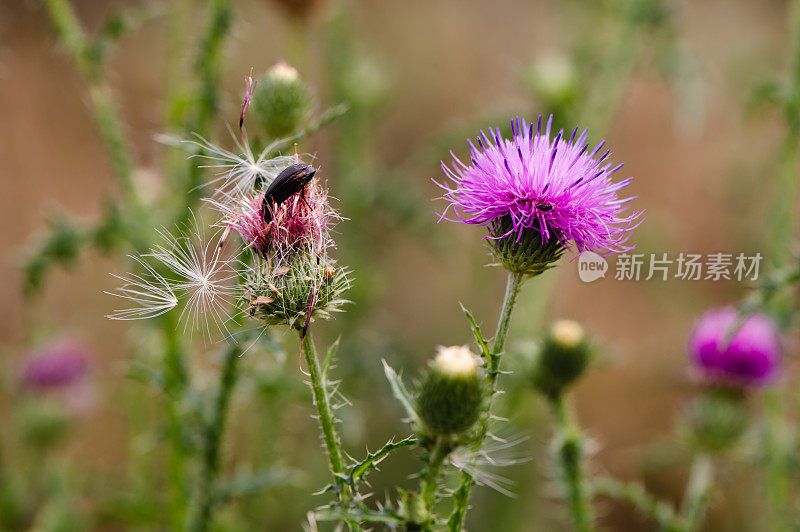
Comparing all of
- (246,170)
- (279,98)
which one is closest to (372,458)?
(246,170)

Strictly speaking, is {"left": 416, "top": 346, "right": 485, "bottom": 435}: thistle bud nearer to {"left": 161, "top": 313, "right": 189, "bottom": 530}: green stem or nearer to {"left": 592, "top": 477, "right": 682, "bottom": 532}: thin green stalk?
{"left": 592, "top": 477, "right": 682, "bottom": 532}: thin green stalk

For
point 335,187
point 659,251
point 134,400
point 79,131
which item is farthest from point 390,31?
point 134,400

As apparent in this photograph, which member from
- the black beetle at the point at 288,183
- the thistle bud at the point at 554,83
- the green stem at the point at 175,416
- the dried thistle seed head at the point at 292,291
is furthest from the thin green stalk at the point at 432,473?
the thistle bud at the point at 554,83

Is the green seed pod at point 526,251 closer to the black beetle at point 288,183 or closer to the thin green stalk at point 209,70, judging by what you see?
the black beetle at point 288,183

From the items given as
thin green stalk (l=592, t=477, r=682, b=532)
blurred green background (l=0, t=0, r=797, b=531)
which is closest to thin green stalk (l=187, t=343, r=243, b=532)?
blurred green background (l=0, t=0, r=797, b=531)

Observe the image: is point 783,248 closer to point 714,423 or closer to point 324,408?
point 714,423

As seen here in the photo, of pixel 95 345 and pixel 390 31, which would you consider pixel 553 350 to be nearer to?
pixel 95 345
